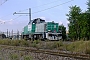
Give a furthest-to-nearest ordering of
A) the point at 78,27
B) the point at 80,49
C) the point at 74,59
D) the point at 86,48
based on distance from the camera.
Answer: the point at 78,27 < the point at 80,49 < the point at 86,48 < the point at 74,59

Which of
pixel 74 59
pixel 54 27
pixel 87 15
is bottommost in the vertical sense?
pixel 74 59

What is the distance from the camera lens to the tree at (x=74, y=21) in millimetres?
47344

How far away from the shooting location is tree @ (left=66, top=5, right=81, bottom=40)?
4734cm

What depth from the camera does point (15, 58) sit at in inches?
457

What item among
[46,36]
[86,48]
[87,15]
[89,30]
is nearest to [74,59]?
[86,48]

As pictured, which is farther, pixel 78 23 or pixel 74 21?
pixel 74 21

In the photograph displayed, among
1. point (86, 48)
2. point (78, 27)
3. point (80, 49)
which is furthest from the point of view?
point (78, 27)

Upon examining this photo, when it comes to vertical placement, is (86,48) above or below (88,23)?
below

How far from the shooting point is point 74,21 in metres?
50.2

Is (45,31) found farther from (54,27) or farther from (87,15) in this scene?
(87,15)

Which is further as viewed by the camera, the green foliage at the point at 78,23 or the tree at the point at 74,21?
A: the tree at the point at 74,21

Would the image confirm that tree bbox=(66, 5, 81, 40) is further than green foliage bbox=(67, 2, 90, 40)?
Yes

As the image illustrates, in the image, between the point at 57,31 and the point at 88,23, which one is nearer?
the point at 57,31

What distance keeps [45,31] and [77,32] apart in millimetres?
15306
